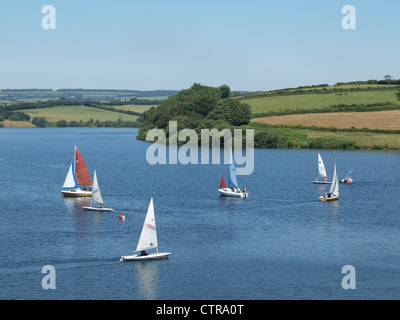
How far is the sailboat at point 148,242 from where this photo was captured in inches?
2347

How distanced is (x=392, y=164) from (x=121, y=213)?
74.5 meters

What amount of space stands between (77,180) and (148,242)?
39.3 meters

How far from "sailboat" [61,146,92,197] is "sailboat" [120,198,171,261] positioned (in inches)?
1442

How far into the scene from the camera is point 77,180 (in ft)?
317

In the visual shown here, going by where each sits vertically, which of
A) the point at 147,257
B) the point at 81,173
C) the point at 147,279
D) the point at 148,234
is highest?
the point at 81,173

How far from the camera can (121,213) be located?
81.9 m

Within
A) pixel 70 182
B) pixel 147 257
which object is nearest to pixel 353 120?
pixel 70 182

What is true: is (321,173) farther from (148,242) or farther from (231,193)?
(148,242)

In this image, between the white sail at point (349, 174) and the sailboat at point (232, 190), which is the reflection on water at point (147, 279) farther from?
the white sail at point (349, 174)

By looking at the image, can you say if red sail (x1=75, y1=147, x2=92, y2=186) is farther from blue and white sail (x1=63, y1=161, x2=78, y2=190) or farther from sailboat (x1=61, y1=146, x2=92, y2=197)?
blue and white sail (x1=63, y1=161, x2=78, y2=190)

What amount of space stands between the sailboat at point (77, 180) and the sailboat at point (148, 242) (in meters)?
36.6
